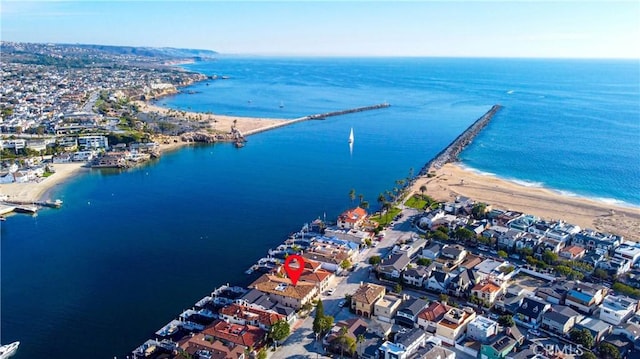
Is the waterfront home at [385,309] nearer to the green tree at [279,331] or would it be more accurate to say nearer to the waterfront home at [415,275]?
the waterfront home at [415,275]

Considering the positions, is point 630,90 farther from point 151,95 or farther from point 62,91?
point 62,91

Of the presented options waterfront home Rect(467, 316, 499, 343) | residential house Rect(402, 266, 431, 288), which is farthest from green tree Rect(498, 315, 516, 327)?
residential house Rect(402, 266, 431, 288)

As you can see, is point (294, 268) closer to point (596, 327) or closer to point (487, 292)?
point (487, 292)

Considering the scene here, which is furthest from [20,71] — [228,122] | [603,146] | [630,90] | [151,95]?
[630,90]

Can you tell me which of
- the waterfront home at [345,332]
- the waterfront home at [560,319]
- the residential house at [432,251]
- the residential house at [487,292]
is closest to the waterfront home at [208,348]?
the waterfront home at [345,332]

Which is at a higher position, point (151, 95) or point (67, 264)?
point (151, 95)

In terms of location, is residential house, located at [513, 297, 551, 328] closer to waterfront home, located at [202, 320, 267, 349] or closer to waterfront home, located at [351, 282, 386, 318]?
waterfront home, located at [351, 282, 386, 318]

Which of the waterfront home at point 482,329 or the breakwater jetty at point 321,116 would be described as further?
the breakwater jetty at point 321,116

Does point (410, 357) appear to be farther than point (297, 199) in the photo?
No

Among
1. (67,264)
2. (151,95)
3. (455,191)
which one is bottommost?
(67,264)
